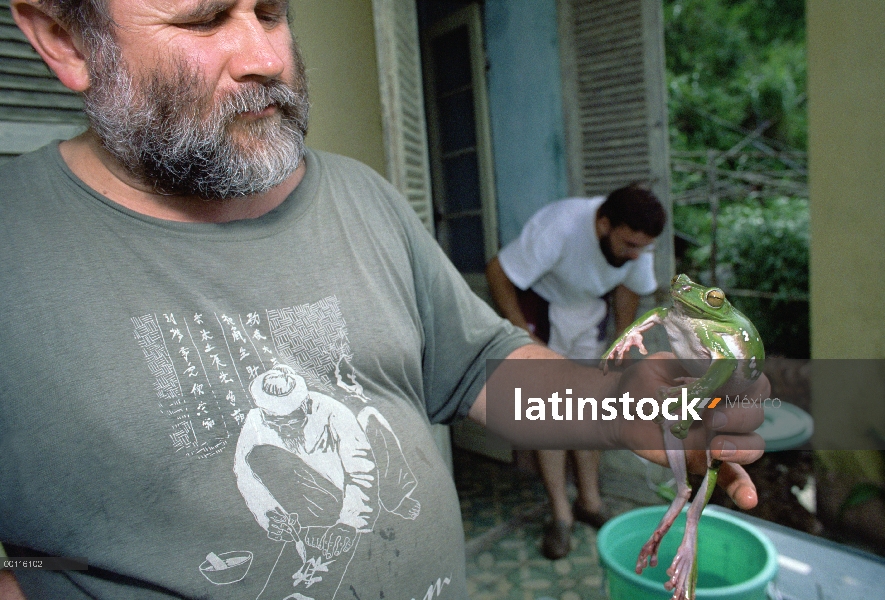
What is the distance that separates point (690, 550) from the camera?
2.56 ft

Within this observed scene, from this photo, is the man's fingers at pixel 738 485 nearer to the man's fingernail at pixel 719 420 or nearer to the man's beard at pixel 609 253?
the man's fingernail at pixel 719 420

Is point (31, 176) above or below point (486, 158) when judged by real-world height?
below

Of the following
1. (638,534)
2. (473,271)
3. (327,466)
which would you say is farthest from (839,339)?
(327,466)

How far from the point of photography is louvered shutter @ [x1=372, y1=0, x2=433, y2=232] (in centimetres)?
225

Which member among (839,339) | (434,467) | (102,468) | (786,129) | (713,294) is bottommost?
(839,339)

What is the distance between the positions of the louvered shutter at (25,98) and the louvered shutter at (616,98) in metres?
2.77

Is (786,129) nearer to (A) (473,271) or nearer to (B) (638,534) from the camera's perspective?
(A) (473,271)

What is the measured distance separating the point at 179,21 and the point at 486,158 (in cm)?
310

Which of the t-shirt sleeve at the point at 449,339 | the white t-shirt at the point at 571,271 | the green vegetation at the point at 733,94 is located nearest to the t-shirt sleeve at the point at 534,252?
the white t-shirt at the point at 571,271

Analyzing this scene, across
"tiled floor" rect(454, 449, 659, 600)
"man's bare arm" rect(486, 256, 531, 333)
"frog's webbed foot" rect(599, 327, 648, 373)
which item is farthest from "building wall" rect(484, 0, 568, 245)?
"frog's webbed foot" rect(599, 327, 648, 373)

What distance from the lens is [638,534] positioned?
1.76 metres

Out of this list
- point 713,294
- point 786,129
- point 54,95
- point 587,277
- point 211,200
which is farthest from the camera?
point 786,129

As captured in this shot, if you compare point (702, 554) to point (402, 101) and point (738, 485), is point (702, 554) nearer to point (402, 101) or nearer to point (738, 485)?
point (738, 485)

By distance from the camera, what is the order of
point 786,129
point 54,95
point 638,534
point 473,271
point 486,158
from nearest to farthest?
point 54,95, point 638,534, point 486,158, point 473,271, point 786,129
